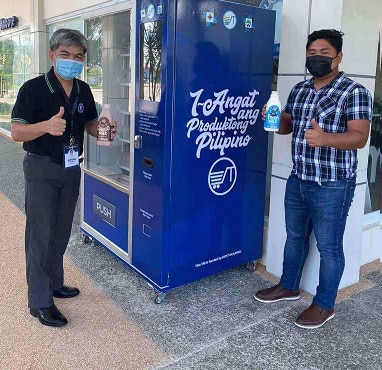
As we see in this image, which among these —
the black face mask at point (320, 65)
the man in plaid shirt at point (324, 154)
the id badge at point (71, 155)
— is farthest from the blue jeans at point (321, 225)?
the id badge at point (71, 155)

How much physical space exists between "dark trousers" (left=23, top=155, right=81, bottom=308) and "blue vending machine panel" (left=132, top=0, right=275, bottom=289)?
0.54 meters

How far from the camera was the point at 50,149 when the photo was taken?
2699 mm

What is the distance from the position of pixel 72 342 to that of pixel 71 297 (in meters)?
0.59

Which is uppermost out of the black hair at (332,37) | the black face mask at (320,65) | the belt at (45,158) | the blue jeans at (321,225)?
the black hair at (332,37)

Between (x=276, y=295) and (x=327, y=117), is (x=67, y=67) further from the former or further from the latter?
(x=276, y=295)

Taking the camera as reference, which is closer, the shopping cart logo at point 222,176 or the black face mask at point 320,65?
the black face mask at point 320,65

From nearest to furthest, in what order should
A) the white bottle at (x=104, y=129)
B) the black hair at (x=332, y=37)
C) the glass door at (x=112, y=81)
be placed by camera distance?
the black hair at (x=332, y=37)
the white bottle at (x=104, y=129)
the glass door at (x=112, y=81)

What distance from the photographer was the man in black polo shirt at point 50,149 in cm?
260

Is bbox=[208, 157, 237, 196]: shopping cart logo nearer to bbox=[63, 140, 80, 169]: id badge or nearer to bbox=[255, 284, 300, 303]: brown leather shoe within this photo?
bbox=[255, 284, 300, 303]: brown leather shoe

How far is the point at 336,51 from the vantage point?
8.56 feet

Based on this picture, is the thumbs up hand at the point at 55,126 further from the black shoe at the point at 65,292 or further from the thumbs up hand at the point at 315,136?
the thumbs up hand at the point at 315,136

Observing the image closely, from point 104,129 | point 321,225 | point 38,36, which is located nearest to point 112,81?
point 104,129

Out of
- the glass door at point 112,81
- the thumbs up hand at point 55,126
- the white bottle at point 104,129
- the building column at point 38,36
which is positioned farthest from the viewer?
the building column at point 38,36

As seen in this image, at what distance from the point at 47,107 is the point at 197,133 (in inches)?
37.9
